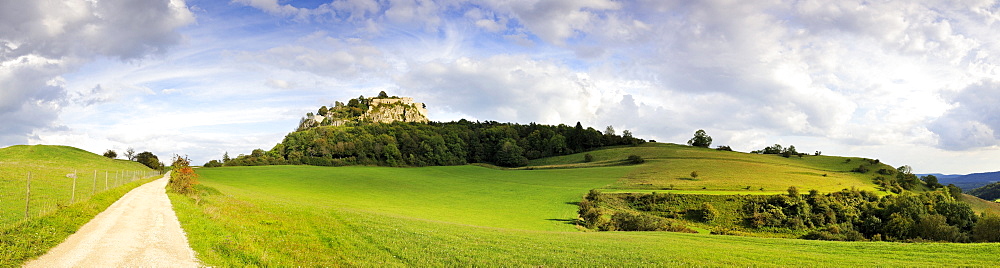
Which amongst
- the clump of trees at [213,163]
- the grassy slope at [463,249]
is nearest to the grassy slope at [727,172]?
the grassy slope at [463,249]

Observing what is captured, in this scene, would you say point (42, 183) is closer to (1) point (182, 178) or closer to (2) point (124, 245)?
(1) point (182, 178)

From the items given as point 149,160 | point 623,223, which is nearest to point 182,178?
point 623,223

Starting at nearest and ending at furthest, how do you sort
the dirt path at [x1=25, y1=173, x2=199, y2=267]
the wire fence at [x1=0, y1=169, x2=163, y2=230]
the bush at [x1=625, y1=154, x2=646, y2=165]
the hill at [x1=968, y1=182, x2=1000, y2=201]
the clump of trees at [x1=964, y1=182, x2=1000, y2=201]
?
the dirt path at [x1=25, y1=173, x2=199, y2=267]
the wire fence at [x1=0, y1=169, x2=163, y2=230]
the bush at [x1=625, y1=154, x2=646, y2=165]
the hill at [x1=968, y1=182, x2=1000, y2=201]
the clump of trees at [x1=964, y1=182, x2=1000, y2=201]

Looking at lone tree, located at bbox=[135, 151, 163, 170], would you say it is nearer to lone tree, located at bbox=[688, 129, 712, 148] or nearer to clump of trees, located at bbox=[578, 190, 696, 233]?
clump of trees, located at bbox=[578, 190, 696, 233]

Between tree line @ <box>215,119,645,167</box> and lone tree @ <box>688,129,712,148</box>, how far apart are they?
55.7ft

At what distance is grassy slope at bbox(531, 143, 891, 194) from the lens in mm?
70562

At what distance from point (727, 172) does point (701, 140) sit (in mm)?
62800

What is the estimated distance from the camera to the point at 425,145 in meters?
131

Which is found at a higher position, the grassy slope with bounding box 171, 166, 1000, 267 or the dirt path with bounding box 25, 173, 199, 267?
the dirt path with bounding box 25, 173, 199, 267

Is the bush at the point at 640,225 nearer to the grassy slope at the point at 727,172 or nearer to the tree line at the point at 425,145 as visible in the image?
the grassy slope at the point at 727,172

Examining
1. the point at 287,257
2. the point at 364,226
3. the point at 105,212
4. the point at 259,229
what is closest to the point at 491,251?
the point at 287,257

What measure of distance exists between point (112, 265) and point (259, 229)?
29.6 feet

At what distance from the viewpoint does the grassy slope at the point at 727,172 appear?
232 ft

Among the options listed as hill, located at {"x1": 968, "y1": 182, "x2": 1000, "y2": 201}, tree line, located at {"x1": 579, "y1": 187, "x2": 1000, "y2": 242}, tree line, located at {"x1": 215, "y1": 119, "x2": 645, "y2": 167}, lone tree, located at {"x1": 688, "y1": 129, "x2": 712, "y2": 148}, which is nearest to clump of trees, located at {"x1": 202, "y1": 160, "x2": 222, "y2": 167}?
tree line, located at {"x1": 215, "y1": 119, "x2": 645, "y2": 167}
